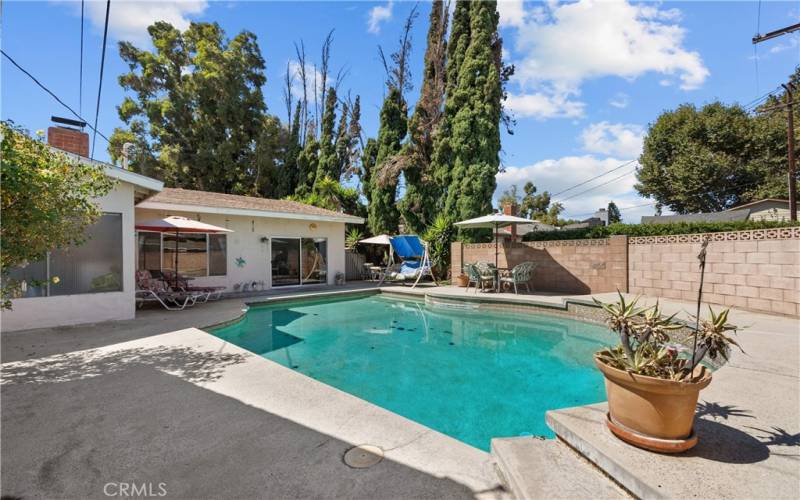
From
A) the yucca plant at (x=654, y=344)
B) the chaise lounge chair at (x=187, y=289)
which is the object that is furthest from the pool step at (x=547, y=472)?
the chaise lounge chair at (x=187, y=289)

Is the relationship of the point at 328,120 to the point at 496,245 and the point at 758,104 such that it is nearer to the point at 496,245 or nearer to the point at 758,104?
the point at 496,245

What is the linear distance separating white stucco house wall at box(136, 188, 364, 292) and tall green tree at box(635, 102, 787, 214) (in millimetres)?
20819

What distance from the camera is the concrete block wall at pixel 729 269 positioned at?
6.52m

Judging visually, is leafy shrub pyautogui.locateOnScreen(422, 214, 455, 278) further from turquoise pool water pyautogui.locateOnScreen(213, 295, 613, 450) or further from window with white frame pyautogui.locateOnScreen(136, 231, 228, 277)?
window with white frame pyautogui.locateOnScreen(136, 231, 228, 277)

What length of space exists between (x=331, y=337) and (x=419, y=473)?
5136mm

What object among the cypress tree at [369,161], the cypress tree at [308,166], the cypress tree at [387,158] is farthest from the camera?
the cypress tree at [308,166]

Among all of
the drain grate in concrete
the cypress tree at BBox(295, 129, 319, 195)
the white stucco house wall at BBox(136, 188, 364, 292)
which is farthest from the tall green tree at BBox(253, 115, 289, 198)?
the drain grate in concrete

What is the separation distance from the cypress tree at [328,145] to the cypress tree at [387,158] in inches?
195

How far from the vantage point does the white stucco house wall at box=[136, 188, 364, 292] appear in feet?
33.8

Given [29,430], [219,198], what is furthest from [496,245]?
[29,430]

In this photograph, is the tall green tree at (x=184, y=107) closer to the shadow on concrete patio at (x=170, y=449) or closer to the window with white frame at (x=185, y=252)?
the window with white frame at (x=185, y=252)

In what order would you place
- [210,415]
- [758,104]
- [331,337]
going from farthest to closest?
[758,104]
[331,337]
[210,415]

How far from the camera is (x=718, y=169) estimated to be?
20.3m

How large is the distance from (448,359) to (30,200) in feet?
17.8
